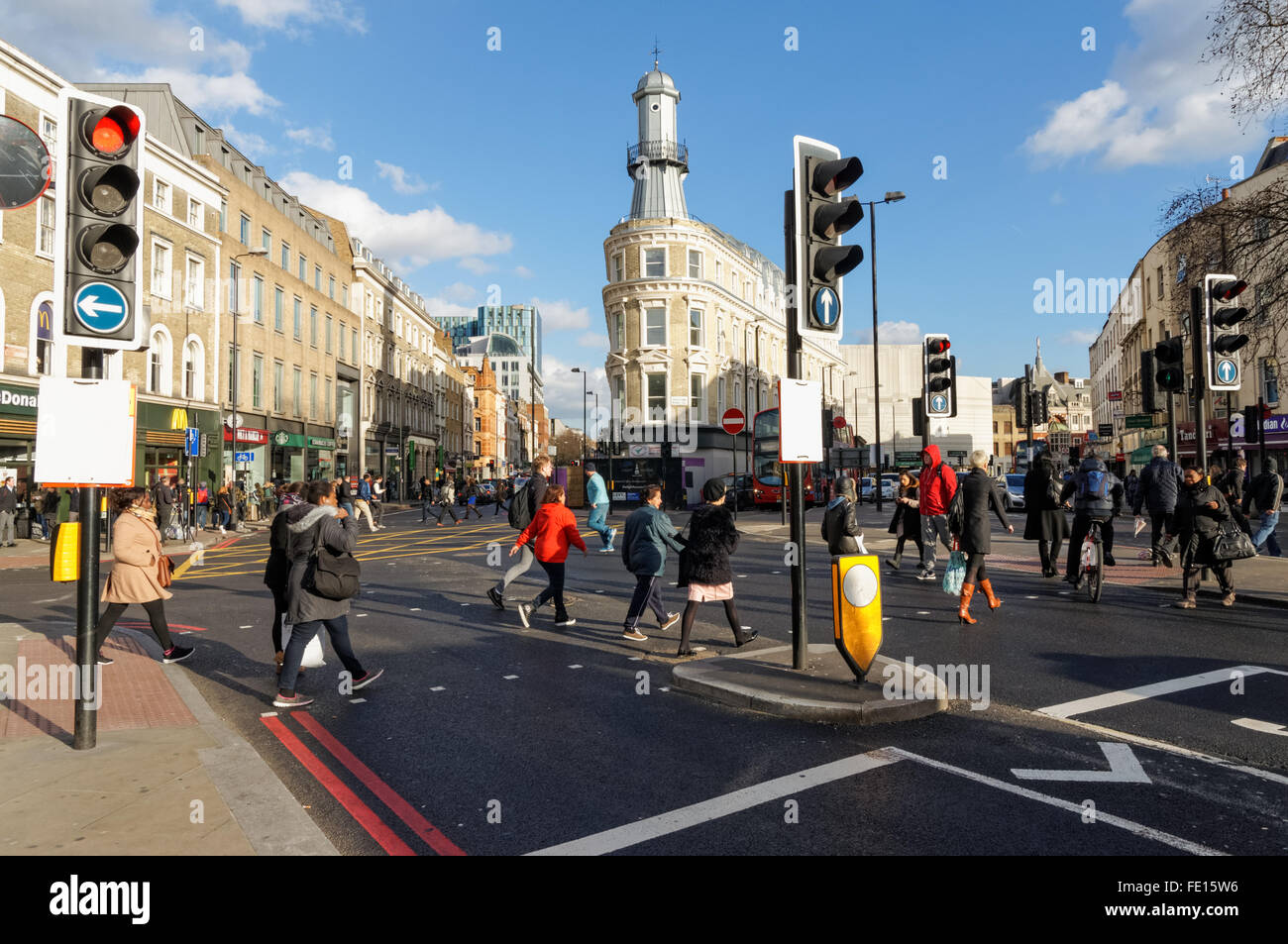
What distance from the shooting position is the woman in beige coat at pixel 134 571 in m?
7.45

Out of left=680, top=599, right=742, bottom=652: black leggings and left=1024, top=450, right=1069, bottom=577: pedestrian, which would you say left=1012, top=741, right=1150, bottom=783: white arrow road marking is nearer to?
left=680, top=599, right=742, bottom=652: black leggings

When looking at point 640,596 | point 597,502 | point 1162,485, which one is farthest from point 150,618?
point 1162,485

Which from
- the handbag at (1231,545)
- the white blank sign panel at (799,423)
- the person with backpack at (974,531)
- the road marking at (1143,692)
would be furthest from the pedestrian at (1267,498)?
the white blank sign panel at (799,423)

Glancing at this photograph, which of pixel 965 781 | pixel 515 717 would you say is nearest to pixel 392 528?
pixel 515 717

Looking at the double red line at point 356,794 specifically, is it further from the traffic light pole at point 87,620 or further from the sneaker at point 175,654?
the sneaker at point 175,654

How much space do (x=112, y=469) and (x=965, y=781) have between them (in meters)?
5.10

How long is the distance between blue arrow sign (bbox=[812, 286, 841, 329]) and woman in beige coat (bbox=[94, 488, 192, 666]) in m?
5.81

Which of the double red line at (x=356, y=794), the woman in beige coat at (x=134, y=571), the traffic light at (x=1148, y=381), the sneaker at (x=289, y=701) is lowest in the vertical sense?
the double red line at (x=356, y=794)

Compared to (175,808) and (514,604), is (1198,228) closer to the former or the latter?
(514,604)

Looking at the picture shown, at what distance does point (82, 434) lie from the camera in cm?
493

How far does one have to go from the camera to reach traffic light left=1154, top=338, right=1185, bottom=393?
10617 mm

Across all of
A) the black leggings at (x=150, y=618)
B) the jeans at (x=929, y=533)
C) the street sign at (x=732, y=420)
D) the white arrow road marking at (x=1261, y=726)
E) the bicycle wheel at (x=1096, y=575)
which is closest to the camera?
the white arrow road marking at (x=1261, y=726)

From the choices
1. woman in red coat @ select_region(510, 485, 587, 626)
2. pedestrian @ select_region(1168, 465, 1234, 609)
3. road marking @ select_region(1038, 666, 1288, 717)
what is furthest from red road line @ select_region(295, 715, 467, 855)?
pedestrian @ select_region(1168, 465, 1234, 609)

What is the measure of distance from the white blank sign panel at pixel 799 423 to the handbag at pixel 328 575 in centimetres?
336
